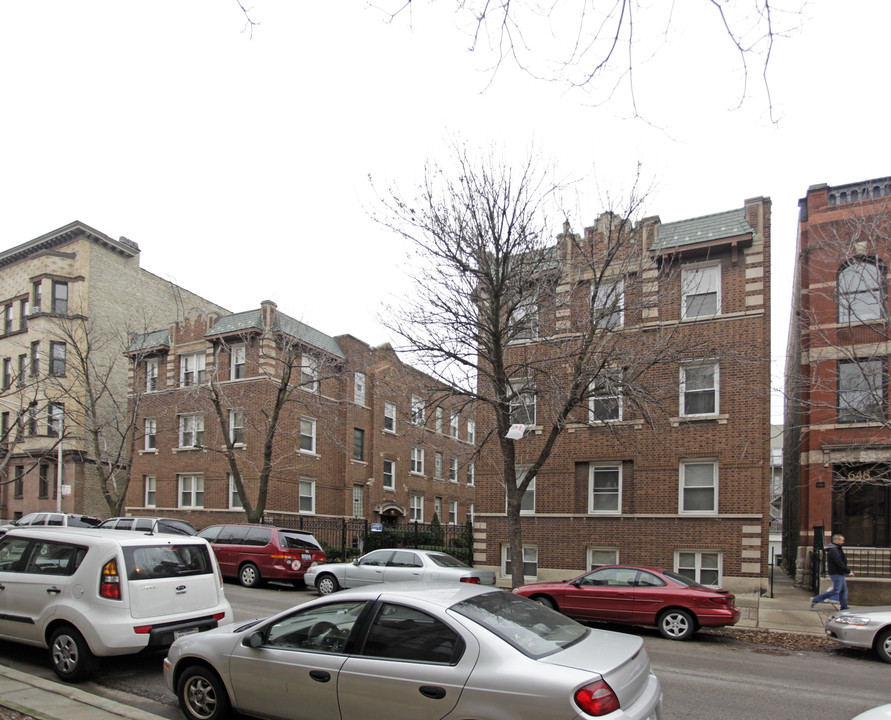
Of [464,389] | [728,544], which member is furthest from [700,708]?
[728,544]

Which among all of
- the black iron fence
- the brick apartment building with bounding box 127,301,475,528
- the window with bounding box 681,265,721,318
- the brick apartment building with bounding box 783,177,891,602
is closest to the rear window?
the black iron fence

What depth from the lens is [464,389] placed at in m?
15.5

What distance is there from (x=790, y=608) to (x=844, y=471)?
550cm

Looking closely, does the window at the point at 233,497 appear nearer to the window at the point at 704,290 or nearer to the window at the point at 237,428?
the window at the point at 237,428

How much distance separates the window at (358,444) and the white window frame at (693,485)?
56.5ft

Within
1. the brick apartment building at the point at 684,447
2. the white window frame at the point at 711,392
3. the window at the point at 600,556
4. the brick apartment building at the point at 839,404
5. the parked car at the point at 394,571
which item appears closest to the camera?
the parked car at the point at 394,571

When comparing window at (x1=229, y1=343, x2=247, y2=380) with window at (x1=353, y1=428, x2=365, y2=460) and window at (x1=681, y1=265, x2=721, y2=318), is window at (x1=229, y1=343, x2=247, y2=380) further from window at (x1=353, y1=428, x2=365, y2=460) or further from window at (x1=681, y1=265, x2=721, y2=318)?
window at (x1=681, y1=265, x2=721, y2=318)

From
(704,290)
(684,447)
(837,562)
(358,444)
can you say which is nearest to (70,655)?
(837,562)

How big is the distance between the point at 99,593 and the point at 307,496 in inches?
917

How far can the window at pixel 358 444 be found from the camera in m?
33.0

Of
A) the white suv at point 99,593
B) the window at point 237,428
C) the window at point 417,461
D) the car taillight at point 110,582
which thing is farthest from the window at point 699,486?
the window at point 417,461

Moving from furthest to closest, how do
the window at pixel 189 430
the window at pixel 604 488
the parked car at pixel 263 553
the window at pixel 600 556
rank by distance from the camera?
the window at pixel 189 430 → the window at pixel 604 488 → the window at pixel 600 556 → the parked car at pixel 263 553

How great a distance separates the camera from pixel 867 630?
34.2ft

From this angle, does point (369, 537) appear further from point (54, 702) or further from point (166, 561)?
point (54, 702)
